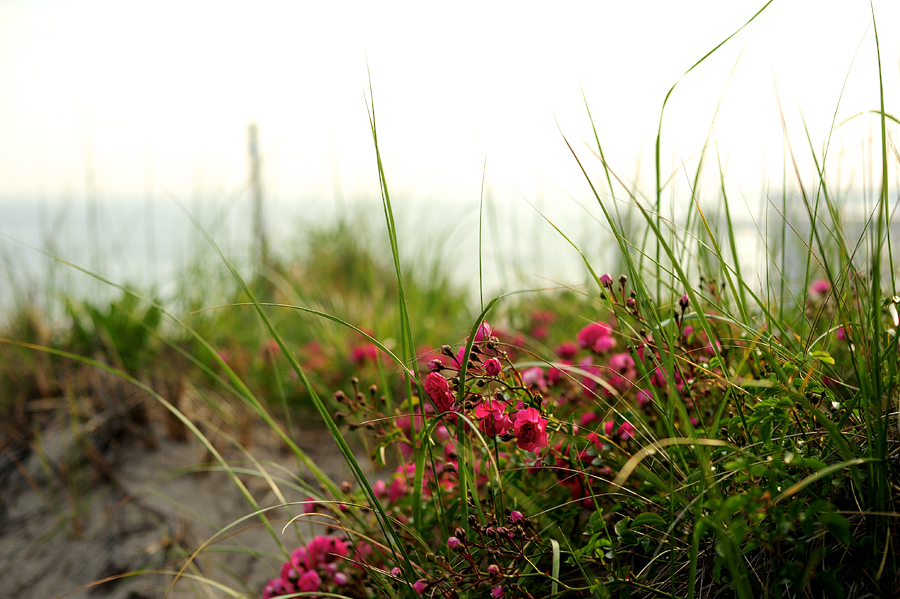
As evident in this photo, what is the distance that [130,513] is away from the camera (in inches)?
74.8

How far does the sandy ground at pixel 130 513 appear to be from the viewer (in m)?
1.68

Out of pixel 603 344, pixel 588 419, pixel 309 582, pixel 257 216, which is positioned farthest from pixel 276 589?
pixel 257 216

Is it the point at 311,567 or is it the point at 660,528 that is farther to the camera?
the point at 311,567

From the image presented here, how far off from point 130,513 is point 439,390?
5.01ft

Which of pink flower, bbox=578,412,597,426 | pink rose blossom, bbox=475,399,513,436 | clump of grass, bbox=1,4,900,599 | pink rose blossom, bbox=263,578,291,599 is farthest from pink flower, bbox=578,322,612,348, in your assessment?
pink rose blossom, bbox=263,578,291,599

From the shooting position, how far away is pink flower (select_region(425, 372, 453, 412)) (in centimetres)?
94

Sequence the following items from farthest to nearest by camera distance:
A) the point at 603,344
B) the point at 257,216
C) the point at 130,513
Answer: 1. the point at 257,216
2. the point at 130,513
3. the point at 603,344

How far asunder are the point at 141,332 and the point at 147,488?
0.90m

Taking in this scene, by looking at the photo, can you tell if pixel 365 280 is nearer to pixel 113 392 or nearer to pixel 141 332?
pixel 141 332

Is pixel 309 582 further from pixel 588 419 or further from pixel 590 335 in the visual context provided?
pixel 590 335

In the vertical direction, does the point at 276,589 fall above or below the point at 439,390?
below

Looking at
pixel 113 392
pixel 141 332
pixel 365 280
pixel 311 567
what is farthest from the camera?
pixel 365 280

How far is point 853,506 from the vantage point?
0.85 metres

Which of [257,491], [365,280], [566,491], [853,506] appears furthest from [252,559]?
[365,280]
